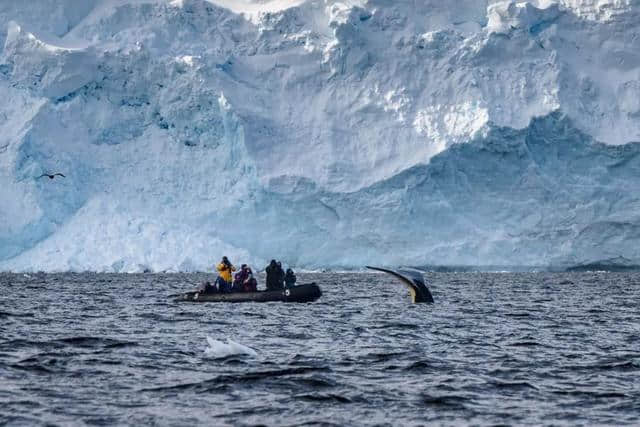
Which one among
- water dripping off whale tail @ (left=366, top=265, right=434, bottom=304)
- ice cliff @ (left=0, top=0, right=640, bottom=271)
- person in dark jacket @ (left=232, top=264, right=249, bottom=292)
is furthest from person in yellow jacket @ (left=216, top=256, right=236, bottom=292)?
ice cliff @ (left=0, top=0, right=640, bottom=271)

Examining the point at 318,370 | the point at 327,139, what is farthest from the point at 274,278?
the point at 327,139

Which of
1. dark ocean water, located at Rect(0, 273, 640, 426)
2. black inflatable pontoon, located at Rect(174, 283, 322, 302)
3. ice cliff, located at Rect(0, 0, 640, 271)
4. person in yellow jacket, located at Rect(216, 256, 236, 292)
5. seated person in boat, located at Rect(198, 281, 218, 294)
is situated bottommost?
dark ocean water, located at Rect(0, 273, 640, 426)

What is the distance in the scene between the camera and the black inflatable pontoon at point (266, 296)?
29422 millimetres

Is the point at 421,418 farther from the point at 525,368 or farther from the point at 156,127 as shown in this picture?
the point at 156,127

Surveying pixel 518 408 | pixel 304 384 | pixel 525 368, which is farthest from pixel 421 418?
pixel 525 368

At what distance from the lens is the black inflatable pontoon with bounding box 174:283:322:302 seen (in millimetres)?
29422

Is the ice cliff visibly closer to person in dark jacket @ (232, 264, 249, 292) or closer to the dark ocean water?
person in dark jacket @ (232, 264, 249, 292)

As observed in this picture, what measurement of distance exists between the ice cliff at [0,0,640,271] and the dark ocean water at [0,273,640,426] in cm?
3930

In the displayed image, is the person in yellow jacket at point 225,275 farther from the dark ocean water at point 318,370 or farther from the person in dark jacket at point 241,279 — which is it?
the dark ocean water at point 318,370

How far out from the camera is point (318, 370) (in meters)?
13.8

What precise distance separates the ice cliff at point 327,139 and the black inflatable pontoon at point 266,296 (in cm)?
3307

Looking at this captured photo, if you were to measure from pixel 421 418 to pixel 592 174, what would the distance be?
55722 mm

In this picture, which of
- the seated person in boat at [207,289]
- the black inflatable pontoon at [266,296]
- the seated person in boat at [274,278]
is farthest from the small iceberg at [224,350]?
the seated person in boat at [207,289]

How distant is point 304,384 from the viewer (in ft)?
41.2
